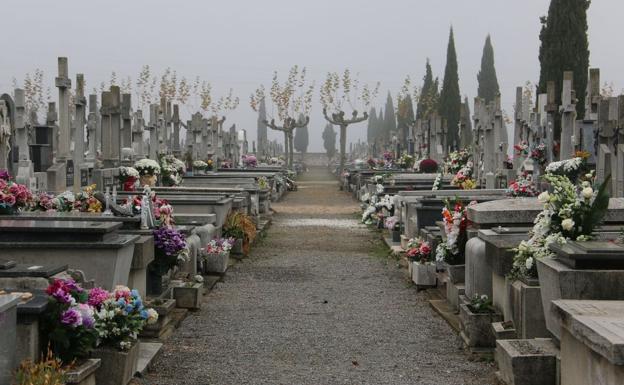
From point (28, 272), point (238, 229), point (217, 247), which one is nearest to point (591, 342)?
point (28, 272)

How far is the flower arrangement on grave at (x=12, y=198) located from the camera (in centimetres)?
858

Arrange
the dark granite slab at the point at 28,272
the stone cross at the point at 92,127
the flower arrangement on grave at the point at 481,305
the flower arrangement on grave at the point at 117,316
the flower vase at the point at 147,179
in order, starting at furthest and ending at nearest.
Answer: the stone cross at the point at 92,127, the flower vase at the point at 147,179, the flower arrangement on grave at the point at 481,305, the dark granite slab at the point at 28,272, the flower arrangement on grave at the point at 117,316

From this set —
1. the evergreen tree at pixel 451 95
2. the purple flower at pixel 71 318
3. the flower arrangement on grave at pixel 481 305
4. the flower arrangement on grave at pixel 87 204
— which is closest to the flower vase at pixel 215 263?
the flower arrangement on grave at pixel 87 204

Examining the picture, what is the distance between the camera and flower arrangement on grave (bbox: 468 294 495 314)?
7.55m

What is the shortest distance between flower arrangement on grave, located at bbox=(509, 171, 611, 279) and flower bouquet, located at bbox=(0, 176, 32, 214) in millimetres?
4718

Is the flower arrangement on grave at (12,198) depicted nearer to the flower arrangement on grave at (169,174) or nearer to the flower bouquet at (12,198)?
the flower bouquet at (12,198)

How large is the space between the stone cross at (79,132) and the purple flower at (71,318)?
→ 1254 centimetres

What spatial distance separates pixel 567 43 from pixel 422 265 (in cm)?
1897

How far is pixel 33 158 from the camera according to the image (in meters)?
19.8

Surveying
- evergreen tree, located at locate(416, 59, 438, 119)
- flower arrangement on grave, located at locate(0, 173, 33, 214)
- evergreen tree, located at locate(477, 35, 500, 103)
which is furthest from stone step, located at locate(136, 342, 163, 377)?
evergreen tree, located at locate(477, 35, 500, 103)

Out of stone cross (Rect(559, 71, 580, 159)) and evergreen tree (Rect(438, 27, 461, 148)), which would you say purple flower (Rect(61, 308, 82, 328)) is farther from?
evergreen tree (Rect(438, 27, 461, 148))

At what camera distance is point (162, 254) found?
866cm

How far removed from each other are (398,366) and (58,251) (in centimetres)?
271

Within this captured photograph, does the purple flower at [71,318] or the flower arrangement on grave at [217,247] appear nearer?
the purple flower at [71,318]
